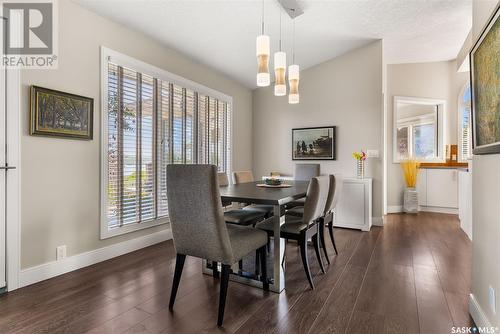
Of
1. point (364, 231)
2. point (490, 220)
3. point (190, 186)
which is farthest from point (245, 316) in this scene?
point (364, 231)

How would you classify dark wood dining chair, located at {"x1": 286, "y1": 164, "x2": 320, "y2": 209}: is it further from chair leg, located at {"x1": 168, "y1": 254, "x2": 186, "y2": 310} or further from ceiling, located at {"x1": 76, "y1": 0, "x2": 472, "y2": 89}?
chair leg, located at {"x1": 168, "y1": 254, "x2": 186, "y2": 310}

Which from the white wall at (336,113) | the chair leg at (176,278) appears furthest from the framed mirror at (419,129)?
the chair leg at (176,278)

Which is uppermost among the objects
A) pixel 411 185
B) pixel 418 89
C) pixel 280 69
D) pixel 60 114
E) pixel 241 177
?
pixel 418 89

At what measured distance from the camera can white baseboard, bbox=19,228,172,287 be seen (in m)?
2.26

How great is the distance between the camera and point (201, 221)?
1752 mm

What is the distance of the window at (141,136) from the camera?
289cm

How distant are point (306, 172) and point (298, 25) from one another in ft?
6.71

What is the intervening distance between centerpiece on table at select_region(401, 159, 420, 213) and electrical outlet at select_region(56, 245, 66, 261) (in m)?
5.72

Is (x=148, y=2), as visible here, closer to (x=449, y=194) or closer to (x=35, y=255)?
(x=35, y=255)

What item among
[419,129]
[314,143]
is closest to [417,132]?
[419,129]

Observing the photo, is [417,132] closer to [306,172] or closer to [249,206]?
[306,172]

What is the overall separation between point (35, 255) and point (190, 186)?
1.66 metres

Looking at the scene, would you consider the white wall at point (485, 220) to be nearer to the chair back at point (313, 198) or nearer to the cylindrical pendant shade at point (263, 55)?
the chair back at point (313, 198)

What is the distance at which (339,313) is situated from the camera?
182 cm
